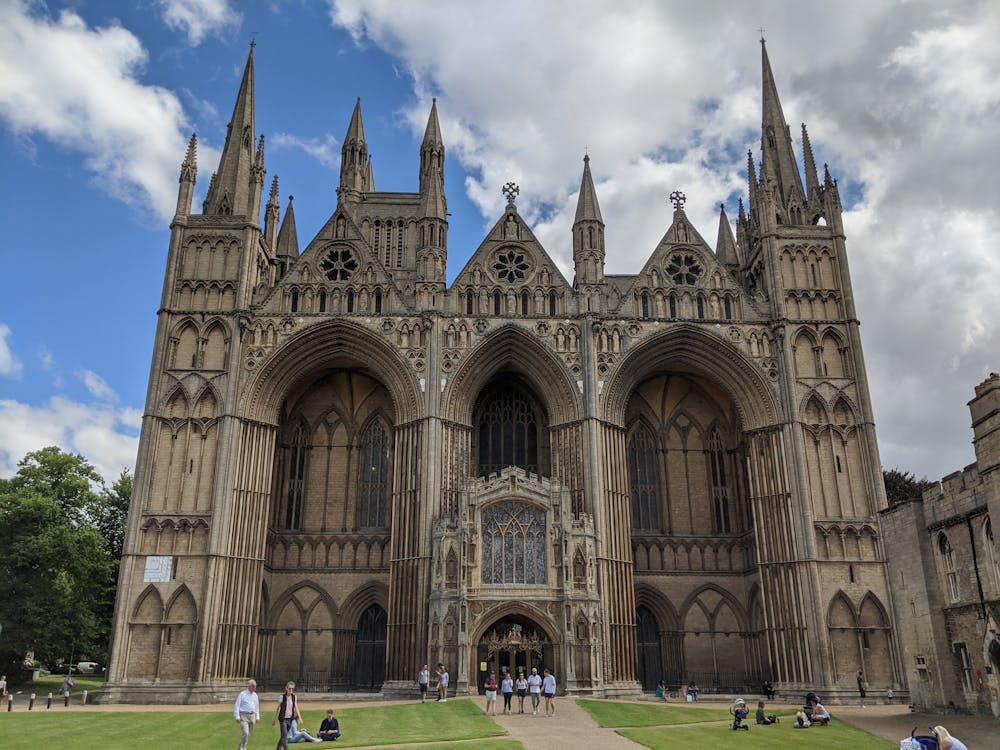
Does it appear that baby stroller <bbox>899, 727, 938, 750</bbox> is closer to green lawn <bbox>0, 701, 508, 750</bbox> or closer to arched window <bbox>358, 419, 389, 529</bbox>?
green lawn <bbox>0, 701, 508, 750</bbox>

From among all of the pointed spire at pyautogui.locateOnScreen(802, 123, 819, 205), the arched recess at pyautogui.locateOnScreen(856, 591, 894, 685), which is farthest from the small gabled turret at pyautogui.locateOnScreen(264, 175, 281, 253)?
the arched recess at pyautogui.locateOnScreen(856, 591, 894, 685)

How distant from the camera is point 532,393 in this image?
40.4 m

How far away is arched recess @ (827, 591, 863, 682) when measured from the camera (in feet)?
105

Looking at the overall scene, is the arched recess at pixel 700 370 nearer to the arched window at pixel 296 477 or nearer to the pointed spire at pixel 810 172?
the pointed spire at pixel 810 172

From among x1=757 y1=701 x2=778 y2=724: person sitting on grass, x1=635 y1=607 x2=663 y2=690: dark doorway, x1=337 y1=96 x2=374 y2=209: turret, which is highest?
x1=337 y1=96 x2=374 y2=209: turret

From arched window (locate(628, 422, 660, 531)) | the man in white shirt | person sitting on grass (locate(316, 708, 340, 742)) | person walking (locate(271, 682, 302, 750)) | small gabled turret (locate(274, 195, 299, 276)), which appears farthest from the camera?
small gabled turret (locate(274, 195, 299, 276))

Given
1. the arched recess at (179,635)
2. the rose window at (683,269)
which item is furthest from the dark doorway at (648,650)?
the arched recess at (179,635)

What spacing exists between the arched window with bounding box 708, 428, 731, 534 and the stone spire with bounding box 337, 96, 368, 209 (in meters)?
27.2

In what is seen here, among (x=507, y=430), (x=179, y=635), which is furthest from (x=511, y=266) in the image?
(x=179, y=635)

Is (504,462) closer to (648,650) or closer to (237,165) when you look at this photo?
(648,650)

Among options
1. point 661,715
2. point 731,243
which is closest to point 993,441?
point 661,715

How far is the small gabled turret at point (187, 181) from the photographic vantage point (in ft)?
128

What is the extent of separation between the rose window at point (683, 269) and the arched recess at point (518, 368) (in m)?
7.73

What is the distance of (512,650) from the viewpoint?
31453mm
